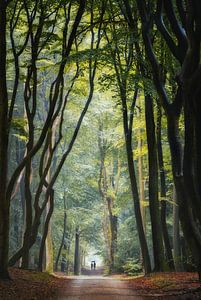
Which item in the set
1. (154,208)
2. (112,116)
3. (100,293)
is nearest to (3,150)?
(100,293)

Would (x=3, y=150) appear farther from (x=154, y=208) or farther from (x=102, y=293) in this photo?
(x=154, y=208)

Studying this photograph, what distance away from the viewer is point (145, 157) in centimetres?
2566

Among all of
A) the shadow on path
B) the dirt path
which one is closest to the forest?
the shadow on path

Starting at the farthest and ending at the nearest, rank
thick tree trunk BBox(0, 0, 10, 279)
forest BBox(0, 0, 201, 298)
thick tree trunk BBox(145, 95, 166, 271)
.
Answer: thick tree trunk BBox(145, 95, 166, 271) < thick tree trunk BBox(0, 0, 10, 279) < forest BBox(0, 0, 201, 298)

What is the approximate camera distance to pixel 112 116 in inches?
1209

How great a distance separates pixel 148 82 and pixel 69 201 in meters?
23.7

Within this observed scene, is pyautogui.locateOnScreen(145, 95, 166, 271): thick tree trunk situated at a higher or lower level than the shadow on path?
higher

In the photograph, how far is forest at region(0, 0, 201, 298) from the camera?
31.1ft

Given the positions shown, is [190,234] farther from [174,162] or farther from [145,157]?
[145,157]

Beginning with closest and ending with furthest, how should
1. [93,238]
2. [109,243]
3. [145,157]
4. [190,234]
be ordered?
1. [190,234]
2. [145,157]
3. [109,243]
4. [93,238]

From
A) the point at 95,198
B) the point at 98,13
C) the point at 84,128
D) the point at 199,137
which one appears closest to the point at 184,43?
the point at 199,137

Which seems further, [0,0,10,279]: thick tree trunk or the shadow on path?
[0,0,10,279]: thick tree trunk

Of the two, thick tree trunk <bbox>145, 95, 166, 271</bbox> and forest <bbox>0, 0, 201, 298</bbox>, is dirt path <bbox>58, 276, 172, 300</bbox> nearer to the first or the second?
forest <bbox>0, 0, 201, 298</bbox>

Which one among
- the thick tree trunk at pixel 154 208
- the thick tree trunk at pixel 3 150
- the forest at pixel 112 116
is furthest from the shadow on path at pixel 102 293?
the thick tree trunk at pixel 154 208
